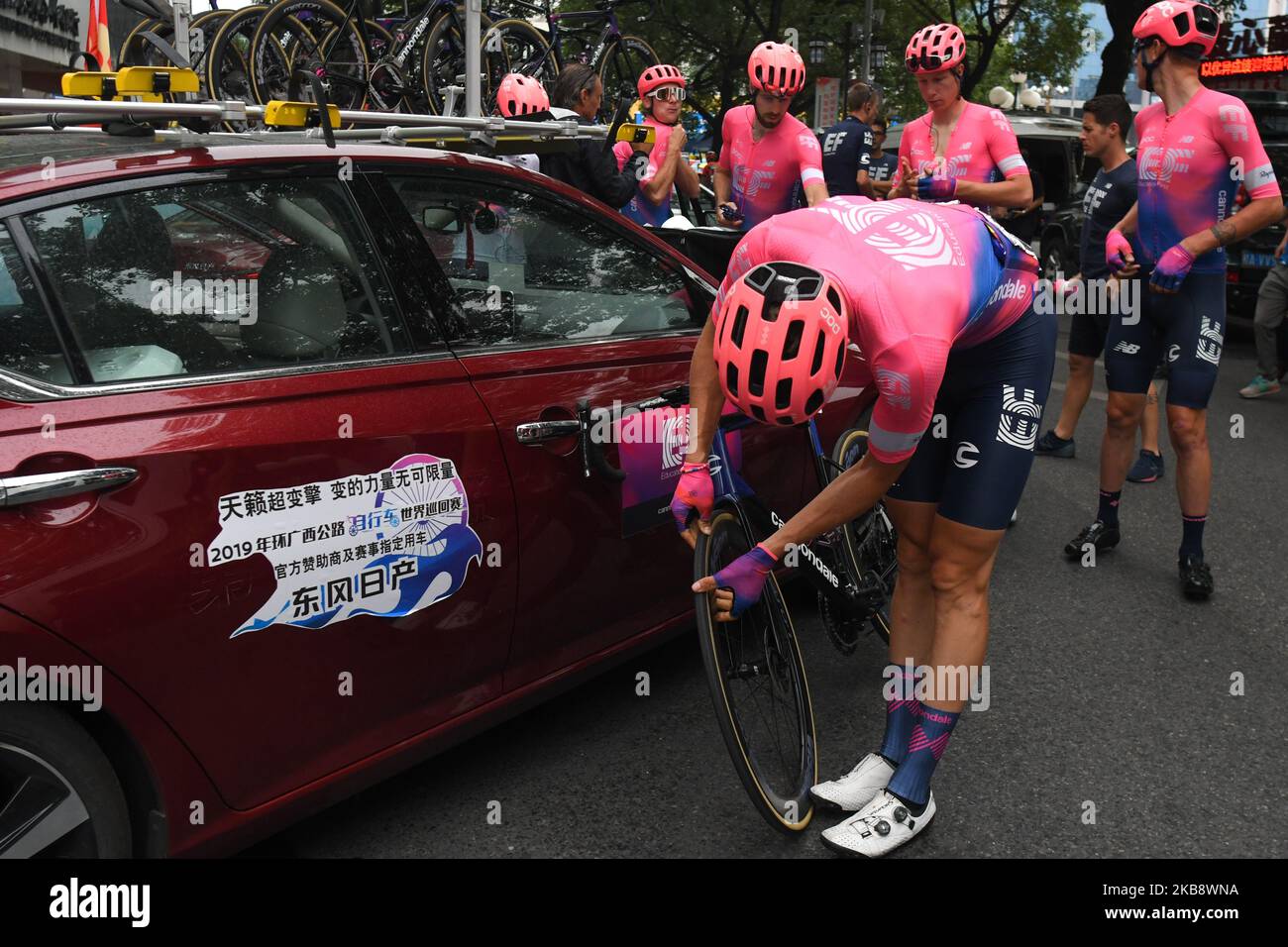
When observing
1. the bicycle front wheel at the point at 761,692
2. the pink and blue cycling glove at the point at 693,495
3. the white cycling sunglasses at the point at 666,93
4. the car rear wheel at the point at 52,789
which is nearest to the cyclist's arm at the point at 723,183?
the white cycling sunglasses at the point at 666,93

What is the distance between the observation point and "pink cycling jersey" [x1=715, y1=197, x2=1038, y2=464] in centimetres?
250

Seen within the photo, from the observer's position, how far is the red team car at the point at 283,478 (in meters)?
2.13

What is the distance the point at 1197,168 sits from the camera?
4.70m

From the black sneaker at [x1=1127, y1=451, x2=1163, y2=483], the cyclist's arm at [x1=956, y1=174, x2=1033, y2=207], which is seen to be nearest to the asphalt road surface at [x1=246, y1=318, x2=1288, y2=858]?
the black sneaker at [x1=1127, y1=451, x2=1163, y2=483]

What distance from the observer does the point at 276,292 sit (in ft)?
8.77

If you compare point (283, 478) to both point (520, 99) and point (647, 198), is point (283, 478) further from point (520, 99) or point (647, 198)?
point (647, 198)

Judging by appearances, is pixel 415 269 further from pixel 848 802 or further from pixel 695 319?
pixel 848 802

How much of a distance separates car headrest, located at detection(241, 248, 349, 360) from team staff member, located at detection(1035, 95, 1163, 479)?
179 inches

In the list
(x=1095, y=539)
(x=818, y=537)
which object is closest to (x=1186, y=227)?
(x=1095, y=539)

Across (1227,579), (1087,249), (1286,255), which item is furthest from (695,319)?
(1286,255)

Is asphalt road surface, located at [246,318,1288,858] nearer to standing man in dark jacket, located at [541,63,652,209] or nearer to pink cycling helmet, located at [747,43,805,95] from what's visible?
standing man in dark jacket, located at [541,63,652,209]

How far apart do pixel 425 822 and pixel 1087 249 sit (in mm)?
5171

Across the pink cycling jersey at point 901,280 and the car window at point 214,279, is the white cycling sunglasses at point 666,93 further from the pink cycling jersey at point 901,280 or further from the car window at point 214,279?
the car window at point 214,279

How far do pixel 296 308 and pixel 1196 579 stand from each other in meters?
3.59
